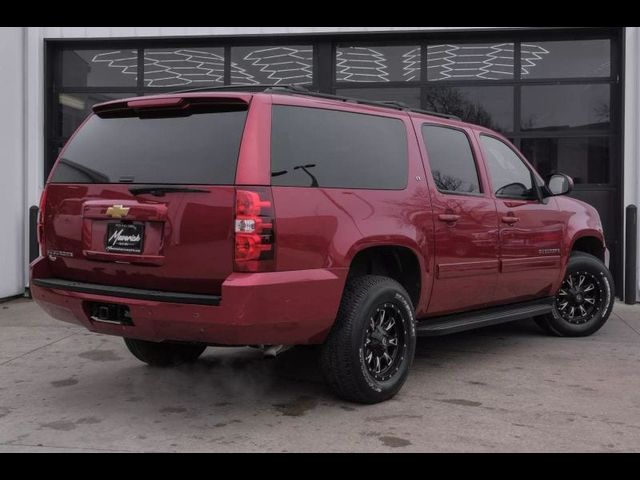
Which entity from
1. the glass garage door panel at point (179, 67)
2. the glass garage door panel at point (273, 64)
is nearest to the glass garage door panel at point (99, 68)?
the glass garage door panel at point (179, 67)

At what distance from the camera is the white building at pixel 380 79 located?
28.9 feet

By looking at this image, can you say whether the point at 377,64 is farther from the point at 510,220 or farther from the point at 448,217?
the point at 448,217

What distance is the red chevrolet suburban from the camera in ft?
12.1

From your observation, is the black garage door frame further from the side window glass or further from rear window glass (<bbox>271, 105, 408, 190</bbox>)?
rear window glass (<bbox>271, 105, 408, 190</bbox>)

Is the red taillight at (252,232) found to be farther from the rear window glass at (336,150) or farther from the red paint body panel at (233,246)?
the rear window glass at (336,150)

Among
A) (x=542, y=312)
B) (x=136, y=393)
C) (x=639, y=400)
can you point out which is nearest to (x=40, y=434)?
(x=136, y=393)

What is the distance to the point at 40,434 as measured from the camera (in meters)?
3.80

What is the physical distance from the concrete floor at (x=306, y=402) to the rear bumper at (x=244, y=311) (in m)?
0.53

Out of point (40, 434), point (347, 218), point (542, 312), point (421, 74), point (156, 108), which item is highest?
point (421, 74)

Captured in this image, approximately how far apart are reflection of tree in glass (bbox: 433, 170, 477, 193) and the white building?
13.5 ft

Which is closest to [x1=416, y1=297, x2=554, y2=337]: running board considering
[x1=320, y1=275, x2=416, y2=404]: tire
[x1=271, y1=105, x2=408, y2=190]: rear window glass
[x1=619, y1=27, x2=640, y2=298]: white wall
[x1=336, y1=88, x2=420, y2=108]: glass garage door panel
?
[x1=320, y1=275, x2=416, y2=404]: tire

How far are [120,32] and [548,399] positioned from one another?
7.54m
